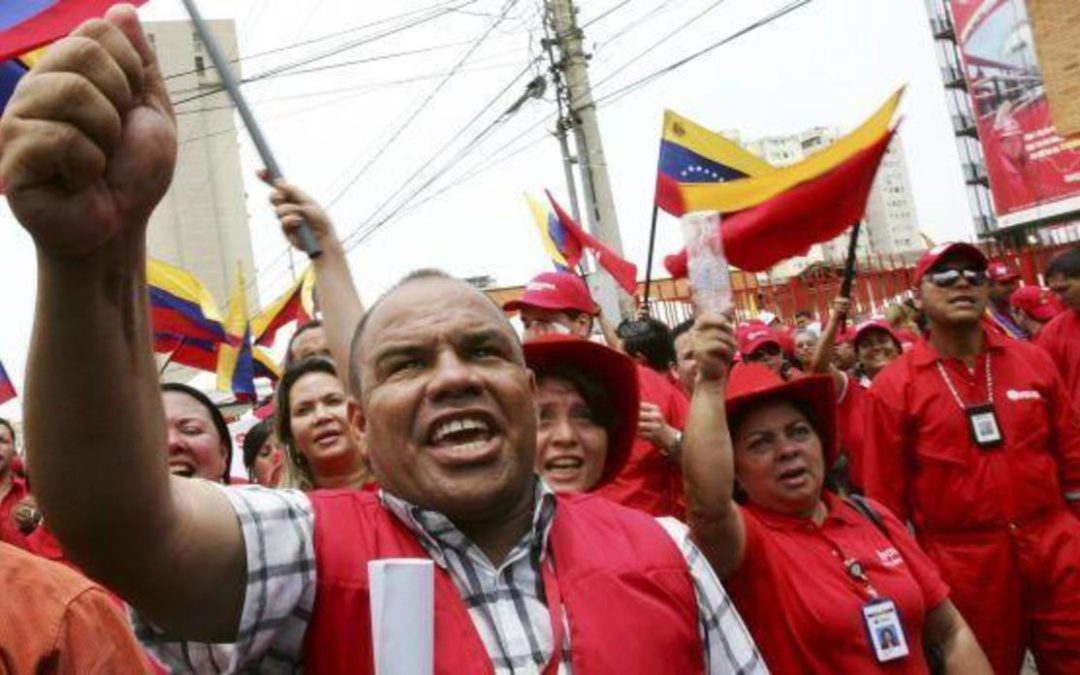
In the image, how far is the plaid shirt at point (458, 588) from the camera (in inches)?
55.5

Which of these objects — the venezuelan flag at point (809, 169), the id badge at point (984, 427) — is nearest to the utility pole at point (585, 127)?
the venezuelan flag at point (809, 169)

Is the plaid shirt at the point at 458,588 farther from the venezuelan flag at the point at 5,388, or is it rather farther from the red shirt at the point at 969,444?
the venezuelan flag at the point at 5,388

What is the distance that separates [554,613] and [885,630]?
148 centimetres

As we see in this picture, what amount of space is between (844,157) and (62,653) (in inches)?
149

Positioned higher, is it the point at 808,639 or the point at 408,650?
the point at 408,650

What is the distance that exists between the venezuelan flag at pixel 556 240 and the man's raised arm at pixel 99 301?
760 cm

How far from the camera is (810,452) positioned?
121 inches

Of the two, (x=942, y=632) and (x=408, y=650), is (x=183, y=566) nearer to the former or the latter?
(x=408, y=650)

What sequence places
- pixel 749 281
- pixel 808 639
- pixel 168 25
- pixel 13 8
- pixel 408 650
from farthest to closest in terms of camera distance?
pixel 168 25
pixel 749 281
pixel 808 639
pixel 13 8
pixel 408 650

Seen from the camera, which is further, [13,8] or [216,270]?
[216,270]

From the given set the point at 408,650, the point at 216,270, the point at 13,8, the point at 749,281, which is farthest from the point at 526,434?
the point at 216,270

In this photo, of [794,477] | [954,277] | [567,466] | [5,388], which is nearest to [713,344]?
[567,466]

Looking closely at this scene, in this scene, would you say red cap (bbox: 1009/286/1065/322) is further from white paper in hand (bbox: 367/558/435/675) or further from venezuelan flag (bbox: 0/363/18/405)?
white paper in hand (bbox: 367/558/435/675)

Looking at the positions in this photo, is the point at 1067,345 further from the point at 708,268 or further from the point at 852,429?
the point at 708,268
